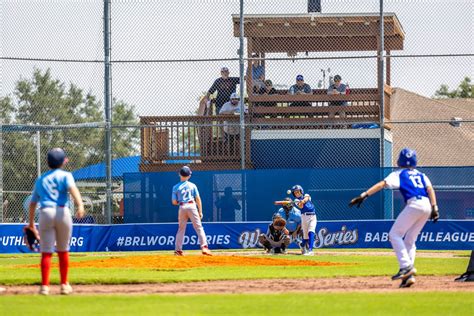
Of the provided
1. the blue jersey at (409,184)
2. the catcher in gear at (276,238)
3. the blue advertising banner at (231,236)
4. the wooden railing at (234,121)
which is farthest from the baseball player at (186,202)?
the blue jersey at (409,184)

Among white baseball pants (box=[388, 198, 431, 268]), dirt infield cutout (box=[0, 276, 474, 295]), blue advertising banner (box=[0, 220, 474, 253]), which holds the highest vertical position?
white baseball pants (box=[388, 198, 431, 268])

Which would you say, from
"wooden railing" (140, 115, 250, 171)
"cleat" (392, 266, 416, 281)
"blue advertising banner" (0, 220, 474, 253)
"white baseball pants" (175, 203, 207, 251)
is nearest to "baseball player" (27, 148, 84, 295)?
"cleat" (392, 266, 416, 281)

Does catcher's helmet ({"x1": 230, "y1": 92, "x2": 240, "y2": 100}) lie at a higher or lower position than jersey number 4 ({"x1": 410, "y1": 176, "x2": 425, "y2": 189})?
higher

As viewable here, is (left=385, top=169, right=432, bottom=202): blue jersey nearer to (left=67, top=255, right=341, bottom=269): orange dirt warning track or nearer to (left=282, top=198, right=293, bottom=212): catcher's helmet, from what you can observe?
(left=67, top=255, right=341, bottom=269): orange dirt warning track

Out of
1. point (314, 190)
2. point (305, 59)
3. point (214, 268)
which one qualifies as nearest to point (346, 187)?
point (314, 190)

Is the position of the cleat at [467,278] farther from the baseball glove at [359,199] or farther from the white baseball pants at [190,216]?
the white baseball pants at [190,216]

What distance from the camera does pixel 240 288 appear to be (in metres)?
15.1

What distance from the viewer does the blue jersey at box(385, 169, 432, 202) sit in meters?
15.4

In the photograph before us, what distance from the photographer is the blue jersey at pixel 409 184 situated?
15359mm

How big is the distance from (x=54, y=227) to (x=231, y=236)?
15.6m

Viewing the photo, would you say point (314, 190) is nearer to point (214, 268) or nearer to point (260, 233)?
point (260, 233)

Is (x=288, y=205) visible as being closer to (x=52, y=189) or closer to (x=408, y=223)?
(x=408, y=223)

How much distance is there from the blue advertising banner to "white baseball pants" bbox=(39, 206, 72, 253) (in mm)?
15072

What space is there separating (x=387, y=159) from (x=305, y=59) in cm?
485
